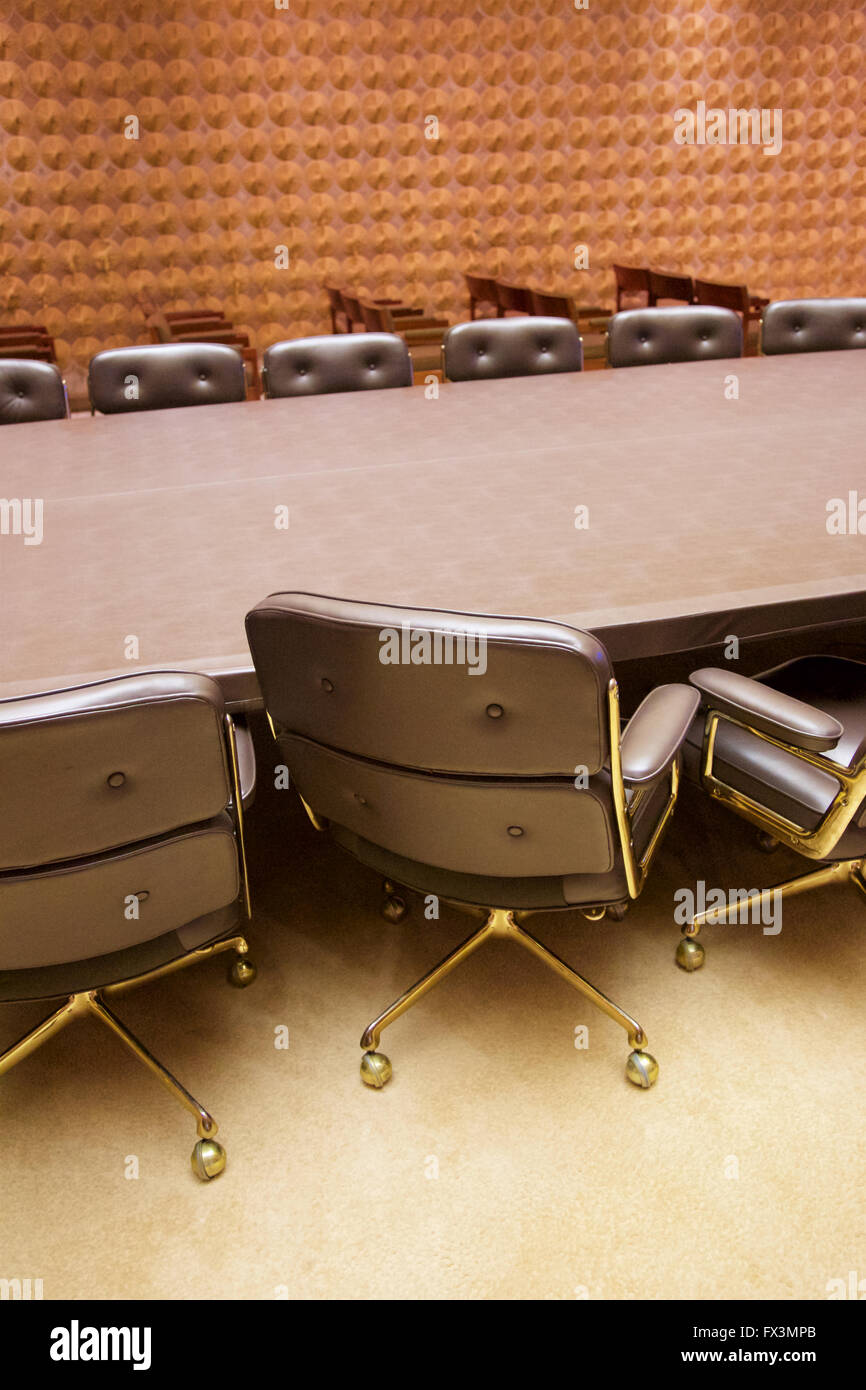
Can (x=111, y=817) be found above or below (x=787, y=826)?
above

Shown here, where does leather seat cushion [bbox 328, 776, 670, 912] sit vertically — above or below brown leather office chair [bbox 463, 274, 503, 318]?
below

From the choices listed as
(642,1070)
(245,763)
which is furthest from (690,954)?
Result: (245,763)

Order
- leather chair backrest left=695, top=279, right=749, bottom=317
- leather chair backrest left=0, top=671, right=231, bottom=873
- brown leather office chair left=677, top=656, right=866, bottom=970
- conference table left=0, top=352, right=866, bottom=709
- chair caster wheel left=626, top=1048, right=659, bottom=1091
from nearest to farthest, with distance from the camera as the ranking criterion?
leather chair backrest left=0, top=671, right=231, bottom=873
brown leather office chair left=677, top=656, right=866, bottom=970
chair caster wheel left=626, top=1048, right=659, bottom=1091
conference table left=0, top=352, right=866, bottom=709
leather chair backrest left=695, top=279, right=749, bottom=317

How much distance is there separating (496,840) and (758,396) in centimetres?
221

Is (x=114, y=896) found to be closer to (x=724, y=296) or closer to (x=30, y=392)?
(x=30, y=392)

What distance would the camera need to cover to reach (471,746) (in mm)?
1291

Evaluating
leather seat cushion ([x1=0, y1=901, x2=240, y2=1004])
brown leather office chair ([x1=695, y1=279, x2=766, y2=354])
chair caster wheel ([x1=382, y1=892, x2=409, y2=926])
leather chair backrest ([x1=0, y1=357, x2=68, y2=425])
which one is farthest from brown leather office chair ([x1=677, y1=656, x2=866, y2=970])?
brown leather office chair ([x1=695, y1=279, x2=766, y2=354])

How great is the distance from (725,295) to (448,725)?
525 cm

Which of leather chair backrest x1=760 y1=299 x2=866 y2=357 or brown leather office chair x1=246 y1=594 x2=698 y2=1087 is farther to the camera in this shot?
leather chair backrest x1=760 y1=299 x2=866 y2=357

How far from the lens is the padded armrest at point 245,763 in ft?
4.80

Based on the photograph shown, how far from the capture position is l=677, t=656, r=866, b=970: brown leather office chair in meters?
1.45

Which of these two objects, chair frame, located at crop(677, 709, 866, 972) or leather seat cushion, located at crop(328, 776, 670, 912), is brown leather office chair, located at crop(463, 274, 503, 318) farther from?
leather seat cushion, located at crop(328, 776, 670, 912)

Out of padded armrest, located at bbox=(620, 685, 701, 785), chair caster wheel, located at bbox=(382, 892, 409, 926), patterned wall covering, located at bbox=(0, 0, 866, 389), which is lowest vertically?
chair caster wheel, located at bbox=(382, 892, 409, 926)

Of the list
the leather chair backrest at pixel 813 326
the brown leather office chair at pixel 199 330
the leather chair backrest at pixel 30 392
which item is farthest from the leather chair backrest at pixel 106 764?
the brown leather office chair at pixel 199 330
